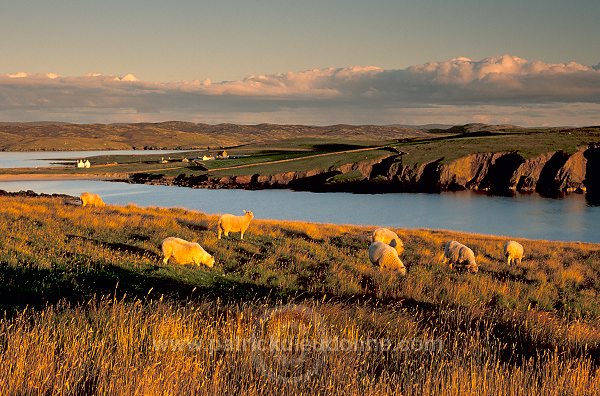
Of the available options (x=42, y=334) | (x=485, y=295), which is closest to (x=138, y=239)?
(x=485, y=295)

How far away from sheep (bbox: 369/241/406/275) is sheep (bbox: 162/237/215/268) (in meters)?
5.77

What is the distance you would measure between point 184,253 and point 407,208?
59.1 m

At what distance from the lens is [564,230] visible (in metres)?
53.4

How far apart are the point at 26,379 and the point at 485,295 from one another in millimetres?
12512

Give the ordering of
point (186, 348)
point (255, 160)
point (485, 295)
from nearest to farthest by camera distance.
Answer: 1. point (186, 348)
2. point (485, 295)
3. point (255, 160)

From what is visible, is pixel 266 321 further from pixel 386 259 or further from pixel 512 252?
pixel 512 252

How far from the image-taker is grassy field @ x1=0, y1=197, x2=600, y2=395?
16.0 feet

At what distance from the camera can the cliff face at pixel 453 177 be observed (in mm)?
94688

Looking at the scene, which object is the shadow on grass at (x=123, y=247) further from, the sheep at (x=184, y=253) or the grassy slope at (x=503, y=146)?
the grassy slope at (x=503, y=146)

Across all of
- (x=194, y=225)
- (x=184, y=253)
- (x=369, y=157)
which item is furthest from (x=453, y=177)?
(x=184, y=253)

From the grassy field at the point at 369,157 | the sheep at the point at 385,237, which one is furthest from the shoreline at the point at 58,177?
the sheep at the point at 385,237

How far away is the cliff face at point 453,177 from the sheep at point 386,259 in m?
78.8

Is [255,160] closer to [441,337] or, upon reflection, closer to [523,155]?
[523,155]

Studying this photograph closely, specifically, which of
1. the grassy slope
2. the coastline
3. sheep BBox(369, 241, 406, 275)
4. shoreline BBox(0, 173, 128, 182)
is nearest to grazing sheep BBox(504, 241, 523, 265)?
sheep BBox(369, 241, 406, 275)
